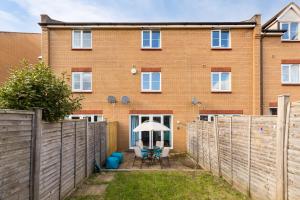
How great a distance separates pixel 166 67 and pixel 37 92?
43.3 feet

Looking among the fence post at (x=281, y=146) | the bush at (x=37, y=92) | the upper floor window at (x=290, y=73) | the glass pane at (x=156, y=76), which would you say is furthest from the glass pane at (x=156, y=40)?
the fence post at (x=281, y=146)

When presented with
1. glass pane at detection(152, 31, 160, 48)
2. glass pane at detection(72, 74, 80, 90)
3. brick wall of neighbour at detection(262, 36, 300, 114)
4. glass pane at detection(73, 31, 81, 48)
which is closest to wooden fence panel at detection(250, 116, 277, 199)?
brick wall of neighbour at detection(262, 36, 300, 114)

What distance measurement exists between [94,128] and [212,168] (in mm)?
4927

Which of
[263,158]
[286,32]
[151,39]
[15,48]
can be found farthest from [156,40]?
[15,48]

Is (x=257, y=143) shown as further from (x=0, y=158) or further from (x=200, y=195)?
(x=0, y=158)

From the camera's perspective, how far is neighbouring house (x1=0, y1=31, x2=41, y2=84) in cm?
2884

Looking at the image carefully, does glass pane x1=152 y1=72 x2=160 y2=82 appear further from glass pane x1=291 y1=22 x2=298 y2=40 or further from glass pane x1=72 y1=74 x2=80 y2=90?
glass pane x1=291 y1=22 x2=298 y2=40

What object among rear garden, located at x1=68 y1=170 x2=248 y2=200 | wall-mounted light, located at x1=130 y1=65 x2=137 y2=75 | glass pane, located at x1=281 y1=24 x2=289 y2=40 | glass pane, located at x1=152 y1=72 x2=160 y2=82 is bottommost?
rear garden, located at x1=68 y1=170 x2=248 y2=200

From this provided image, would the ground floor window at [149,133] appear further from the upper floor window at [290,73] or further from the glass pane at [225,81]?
the upper floor window at [290,73]

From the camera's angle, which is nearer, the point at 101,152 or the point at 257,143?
the point at 257,143

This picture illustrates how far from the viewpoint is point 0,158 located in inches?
176

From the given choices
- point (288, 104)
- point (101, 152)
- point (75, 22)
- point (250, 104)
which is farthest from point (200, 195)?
point (75, 22)

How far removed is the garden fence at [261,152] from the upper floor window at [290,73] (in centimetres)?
1012

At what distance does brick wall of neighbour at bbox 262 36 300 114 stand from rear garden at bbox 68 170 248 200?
9.83 m
